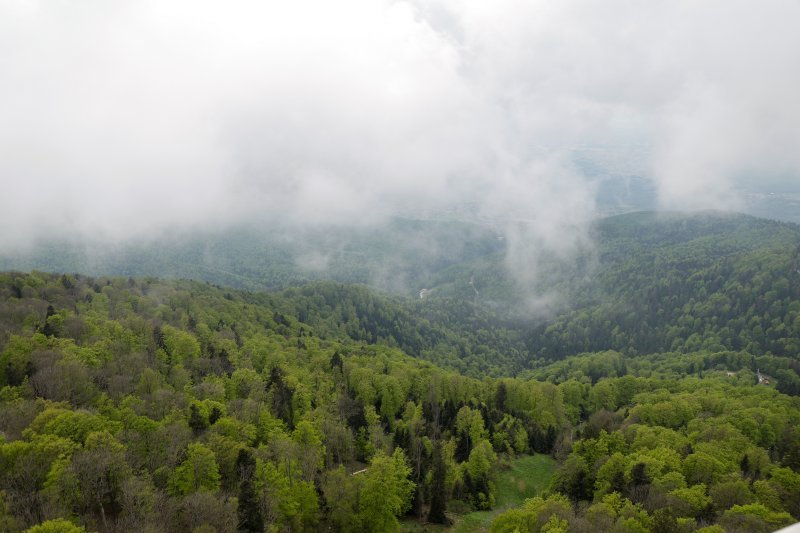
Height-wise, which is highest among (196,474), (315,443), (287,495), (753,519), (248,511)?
(196,474)

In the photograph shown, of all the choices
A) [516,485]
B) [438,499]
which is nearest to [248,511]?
[438,499]

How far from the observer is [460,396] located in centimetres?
12462

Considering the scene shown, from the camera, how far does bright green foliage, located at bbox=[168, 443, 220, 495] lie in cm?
4847

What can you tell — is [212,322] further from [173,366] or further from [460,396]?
[460,396]

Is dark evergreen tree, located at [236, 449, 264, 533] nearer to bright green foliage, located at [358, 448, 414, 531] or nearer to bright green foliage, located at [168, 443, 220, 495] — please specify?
bright green foliage, located at [168, 443, 220, 495]

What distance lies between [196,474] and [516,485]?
62269 mm

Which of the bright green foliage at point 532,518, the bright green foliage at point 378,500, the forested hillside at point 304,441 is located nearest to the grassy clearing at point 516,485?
the forested hillside at point 304,441

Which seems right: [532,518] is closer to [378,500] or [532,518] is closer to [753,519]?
[378,500]

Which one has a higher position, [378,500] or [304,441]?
[304,441]

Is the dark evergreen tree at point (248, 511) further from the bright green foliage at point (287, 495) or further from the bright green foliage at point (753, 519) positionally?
the bright green foliage at point (753, 519)

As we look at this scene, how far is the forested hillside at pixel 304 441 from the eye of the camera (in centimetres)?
4380

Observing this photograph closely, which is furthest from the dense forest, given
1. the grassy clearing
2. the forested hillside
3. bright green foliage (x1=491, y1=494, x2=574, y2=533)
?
the grassy clearing

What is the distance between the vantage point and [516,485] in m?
87.8

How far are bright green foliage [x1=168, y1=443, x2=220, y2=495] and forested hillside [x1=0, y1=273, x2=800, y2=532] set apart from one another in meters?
0.25
